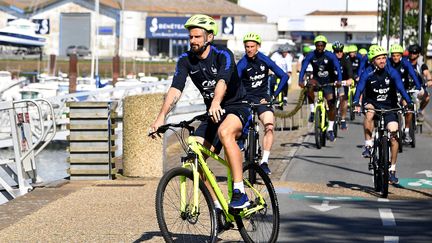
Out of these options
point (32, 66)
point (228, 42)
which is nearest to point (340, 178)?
point (32, 66)

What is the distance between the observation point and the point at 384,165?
45.3ft

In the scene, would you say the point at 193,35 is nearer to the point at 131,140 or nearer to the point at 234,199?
the point at 234,199

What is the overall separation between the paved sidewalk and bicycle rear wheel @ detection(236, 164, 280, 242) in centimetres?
66

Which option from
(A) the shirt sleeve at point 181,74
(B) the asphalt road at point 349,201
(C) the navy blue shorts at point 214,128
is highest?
(A) the shirt sleeve at point 181,74

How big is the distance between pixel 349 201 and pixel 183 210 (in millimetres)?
4843

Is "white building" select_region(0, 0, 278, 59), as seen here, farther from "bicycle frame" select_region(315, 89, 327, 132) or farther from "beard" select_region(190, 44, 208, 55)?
"beard" select_region(190, 44, 208, 55)

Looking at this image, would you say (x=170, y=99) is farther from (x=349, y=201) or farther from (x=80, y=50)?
(x=80, y=50)

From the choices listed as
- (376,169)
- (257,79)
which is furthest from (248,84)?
(376,169)

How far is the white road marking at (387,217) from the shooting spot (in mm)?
11672

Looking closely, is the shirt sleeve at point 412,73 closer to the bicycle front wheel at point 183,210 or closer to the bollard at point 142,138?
the bollard at point 142,138

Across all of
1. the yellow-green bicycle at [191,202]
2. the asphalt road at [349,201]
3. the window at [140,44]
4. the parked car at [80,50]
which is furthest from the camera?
the window at [140,44]

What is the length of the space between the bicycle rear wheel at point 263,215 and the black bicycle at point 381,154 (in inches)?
173

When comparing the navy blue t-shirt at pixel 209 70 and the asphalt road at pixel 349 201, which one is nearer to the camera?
the navy blue t-shirt at pixel 209 70

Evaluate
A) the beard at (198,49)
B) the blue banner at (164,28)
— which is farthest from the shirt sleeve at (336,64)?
the blue banner at (164,28)
